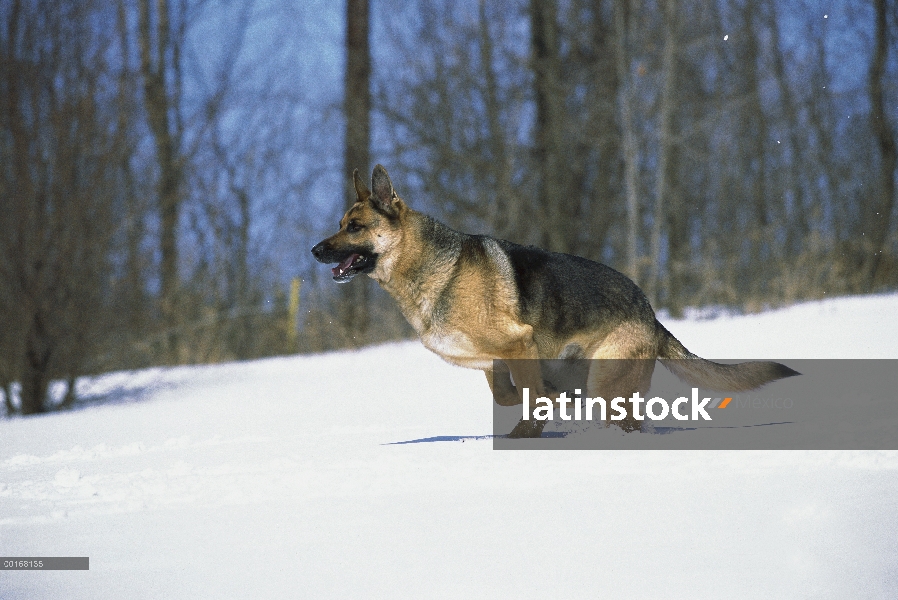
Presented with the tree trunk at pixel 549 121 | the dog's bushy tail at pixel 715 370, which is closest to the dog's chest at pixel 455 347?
the dog's bushy tail at pixel 715 370

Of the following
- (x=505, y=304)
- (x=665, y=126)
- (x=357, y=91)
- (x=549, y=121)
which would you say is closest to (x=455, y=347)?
(x=505, y=304)

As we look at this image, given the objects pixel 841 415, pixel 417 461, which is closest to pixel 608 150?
pixel 841 415

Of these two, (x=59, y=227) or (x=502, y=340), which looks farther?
(x=59, y=227)

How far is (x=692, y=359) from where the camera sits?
18.8ft

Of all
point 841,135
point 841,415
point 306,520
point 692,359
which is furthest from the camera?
point 841,135

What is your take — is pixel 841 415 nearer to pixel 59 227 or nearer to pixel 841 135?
pixel 59 227

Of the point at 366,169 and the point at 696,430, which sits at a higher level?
the point at 366,169

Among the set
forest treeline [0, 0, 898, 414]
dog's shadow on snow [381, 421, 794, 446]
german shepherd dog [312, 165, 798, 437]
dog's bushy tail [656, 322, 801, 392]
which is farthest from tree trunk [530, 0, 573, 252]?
german shepherd dog [312, 165, 798, 437]

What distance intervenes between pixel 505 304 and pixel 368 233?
983 mm

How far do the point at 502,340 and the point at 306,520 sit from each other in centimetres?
187

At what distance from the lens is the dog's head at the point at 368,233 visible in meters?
5.49

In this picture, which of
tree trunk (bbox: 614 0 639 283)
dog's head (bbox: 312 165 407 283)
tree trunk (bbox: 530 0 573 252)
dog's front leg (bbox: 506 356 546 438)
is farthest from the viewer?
tree trunk (bbox: 530 0 573 252)

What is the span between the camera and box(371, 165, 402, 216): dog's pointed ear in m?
5.48

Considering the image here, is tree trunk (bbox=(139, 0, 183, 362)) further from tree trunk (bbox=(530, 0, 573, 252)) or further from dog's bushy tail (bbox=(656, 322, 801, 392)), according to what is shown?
dog's bushy tail (bbox=(656, 322, 801, 392))
